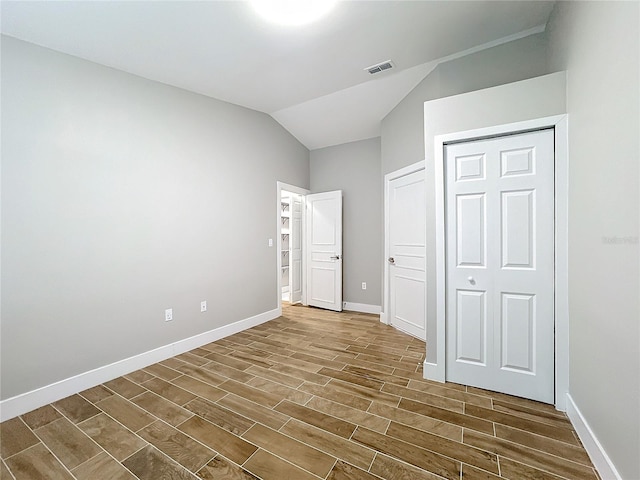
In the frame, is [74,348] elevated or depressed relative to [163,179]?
depressed

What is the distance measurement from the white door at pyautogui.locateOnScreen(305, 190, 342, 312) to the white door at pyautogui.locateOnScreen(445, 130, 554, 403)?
8.25 ft

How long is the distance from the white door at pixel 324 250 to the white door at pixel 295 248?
1.02 ft

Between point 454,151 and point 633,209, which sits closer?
point 633,209

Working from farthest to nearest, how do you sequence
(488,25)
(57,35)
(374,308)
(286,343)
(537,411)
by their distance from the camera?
1. (374,308)
2. (286,343)
3. (488,25)
4. (57,35)
5. (537,411)

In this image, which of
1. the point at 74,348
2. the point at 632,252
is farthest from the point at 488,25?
the point at 74,348

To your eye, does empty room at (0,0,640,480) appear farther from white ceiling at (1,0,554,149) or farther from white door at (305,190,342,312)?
white door at (305,190,342,312)

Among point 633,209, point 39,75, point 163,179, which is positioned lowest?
point 633,209

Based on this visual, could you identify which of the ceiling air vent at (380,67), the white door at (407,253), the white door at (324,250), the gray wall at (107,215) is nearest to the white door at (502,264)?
the white door at (407,253)

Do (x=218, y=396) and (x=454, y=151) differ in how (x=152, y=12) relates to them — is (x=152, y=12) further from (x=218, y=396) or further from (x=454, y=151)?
(x=218, y=396)

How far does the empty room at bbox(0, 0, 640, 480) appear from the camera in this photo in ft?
4.86

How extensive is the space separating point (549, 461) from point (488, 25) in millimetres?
3081

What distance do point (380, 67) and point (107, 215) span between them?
3001 mm

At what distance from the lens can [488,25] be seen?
90.0 inches

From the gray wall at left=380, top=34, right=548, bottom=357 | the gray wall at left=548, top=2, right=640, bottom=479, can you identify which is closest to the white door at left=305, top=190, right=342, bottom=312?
the gray wall at left=380, top=34, right=548, bottom=357
